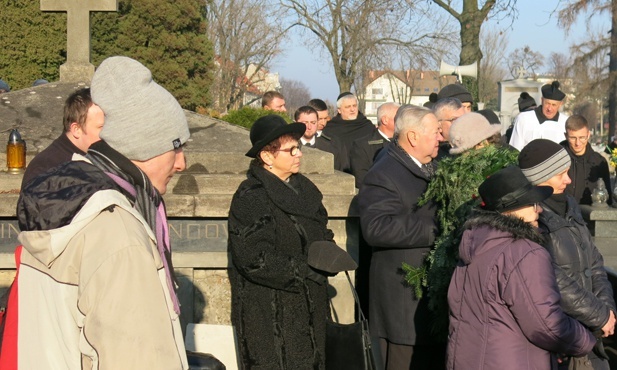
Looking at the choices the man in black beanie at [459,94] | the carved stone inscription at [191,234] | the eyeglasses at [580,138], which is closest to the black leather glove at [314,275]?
the carved stone inscription at [191,234]

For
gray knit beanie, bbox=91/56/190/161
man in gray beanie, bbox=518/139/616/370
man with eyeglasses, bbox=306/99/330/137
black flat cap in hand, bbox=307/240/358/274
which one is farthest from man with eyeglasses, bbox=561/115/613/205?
gray knit beanie, bbox=91/56/190/161

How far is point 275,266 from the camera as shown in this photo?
480 centimetres

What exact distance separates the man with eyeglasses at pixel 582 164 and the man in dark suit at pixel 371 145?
1.84 meters

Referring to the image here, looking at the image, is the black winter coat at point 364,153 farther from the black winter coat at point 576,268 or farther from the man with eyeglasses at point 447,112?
the black winter coat at point 576,268

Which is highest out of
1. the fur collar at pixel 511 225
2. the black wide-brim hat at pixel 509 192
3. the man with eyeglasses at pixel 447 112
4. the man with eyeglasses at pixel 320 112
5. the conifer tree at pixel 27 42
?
the conifer tree at pixel 27 42

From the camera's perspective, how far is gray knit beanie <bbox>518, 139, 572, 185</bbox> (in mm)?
4879

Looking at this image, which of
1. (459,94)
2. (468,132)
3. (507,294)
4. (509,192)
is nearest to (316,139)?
(459,94)

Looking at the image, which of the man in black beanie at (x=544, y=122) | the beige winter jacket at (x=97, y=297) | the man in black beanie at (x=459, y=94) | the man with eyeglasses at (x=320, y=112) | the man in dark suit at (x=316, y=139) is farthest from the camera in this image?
the man with eyeglasses at (x=320, y=112)

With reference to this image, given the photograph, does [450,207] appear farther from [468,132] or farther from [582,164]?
[582,164]

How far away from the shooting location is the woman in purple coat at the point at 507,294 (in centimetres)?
403

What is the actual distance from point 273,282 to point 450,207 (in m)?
1.12

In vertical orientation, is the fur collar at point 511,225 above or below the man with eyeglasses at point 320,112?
below

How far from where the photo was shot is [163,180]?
293cm

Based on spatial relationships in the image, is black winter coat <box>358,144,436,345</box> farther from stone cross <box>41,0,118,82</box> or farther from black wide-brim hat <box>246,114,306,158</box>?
stone cross <box>41,0,118,82</box>
